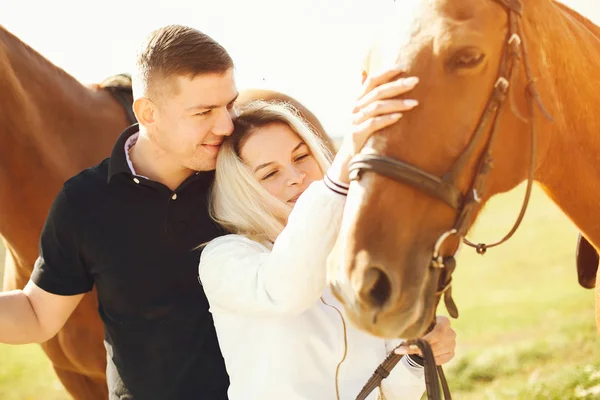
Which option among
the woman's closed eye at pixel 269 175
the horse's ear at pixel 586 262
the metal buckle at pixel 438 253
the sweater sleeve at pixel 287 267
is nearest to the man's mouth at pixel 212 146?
the woman's closed eye at pixel 269 175

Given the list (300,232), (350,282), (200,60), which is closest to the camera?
(350,282)

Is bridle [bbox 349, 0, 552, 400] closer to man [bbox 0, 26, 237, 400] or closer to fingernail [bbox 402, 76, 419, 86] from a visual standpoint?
fingernail [bbox 402, 76, 419, 86]

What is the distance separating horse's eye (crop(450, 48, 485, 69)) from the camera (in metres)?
1.62

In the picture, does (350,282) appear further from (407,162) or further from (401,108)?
(401,108)

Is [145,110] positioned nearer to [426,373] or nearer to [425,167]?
[425,167]

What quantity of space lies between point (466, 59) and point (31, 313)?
1.90 meters

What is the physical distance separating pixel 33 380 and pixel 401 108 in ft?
26.2

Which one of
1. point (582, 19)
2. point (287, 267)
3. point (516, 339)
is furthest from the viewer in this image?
point (516, 339)

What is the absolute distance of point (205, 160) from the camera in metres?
2.47

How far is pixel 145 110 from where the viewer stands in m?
2.50


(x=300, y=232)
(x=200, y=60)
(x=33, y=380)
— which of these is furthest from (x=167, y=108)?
(x=33, y=380)

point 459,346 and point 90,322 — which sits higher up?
point 90,322

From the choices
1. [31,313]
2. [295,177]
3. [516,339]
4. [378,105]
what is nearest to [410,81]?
[378,105]

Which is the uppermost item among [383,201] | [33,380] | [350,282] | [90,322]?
[383,201]
